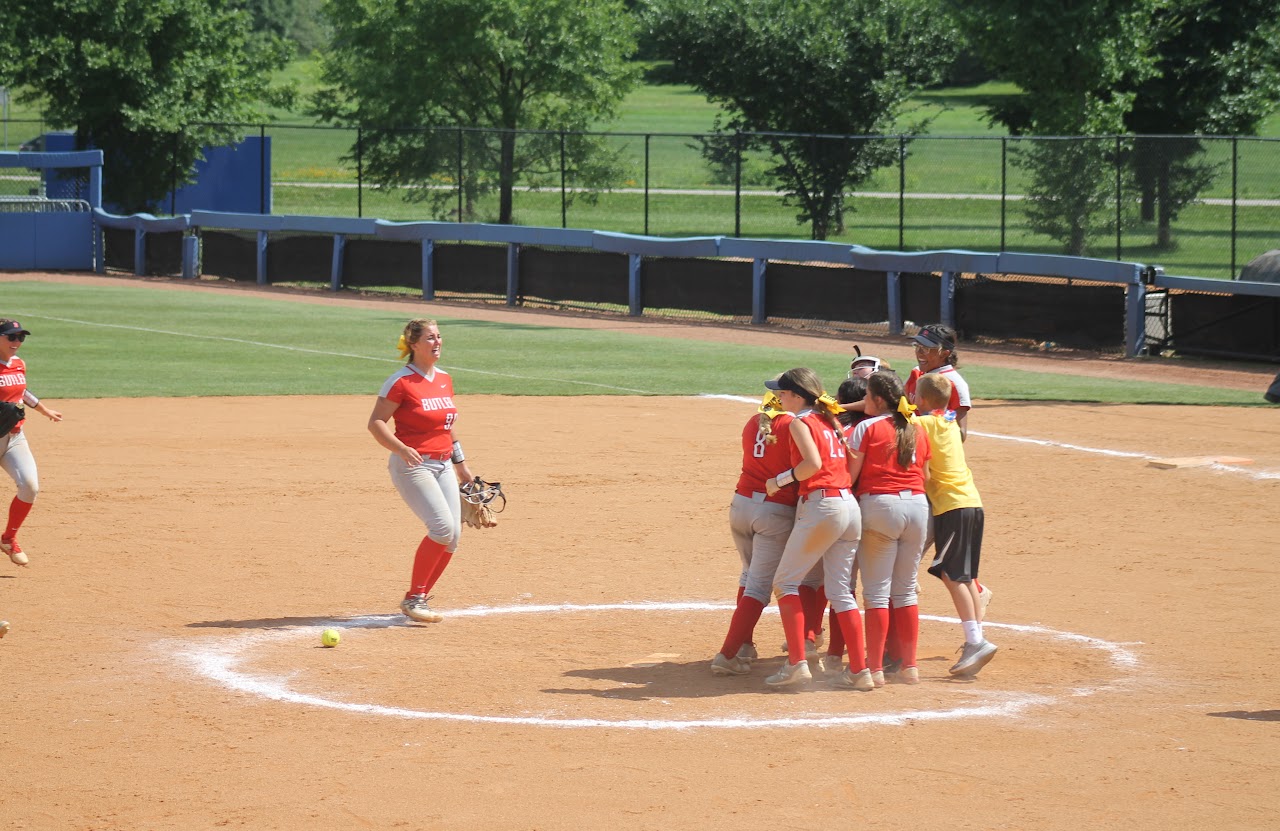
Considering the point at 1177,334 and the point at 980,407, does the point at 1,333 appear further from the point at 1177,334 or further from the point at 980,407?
the point at 1177,334

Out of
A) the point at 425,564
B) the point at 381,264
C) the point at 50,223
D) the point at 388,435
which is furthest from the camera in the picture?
the point at 50,223

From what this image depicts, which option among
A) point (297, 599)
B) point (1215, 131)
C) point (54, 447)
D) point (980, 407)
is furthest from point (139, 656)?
point (1215, 131)

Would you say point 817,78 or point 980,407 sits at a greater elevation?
point 817,78

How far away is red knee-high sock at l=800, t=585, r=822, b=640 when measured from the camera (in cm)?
850

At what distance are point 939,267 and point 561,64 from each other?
20.9m

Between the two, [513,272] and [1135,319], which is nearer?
[1135,319]

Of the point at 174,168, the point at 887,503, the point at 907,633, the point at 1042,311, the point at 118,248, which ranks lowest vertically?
the point at 907,633

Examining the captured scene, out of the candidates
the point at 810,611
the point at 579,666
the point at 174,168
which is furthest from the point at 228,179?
the point at 810,611

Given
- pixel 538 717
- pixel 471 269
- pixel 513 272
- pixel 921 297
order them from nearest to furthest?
1. pixel 538 717
2. pixel 921 297
3. pixel 513 272
4. pixel 471 269

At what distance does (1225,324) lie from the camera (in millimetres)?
23578

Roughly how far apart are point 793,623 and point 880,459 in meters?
0.96

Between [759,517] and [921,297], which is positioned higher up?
[921,297]

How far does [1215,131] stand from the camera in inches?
1527

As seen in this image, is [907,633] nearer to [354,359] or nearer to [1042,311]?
[354,359]
